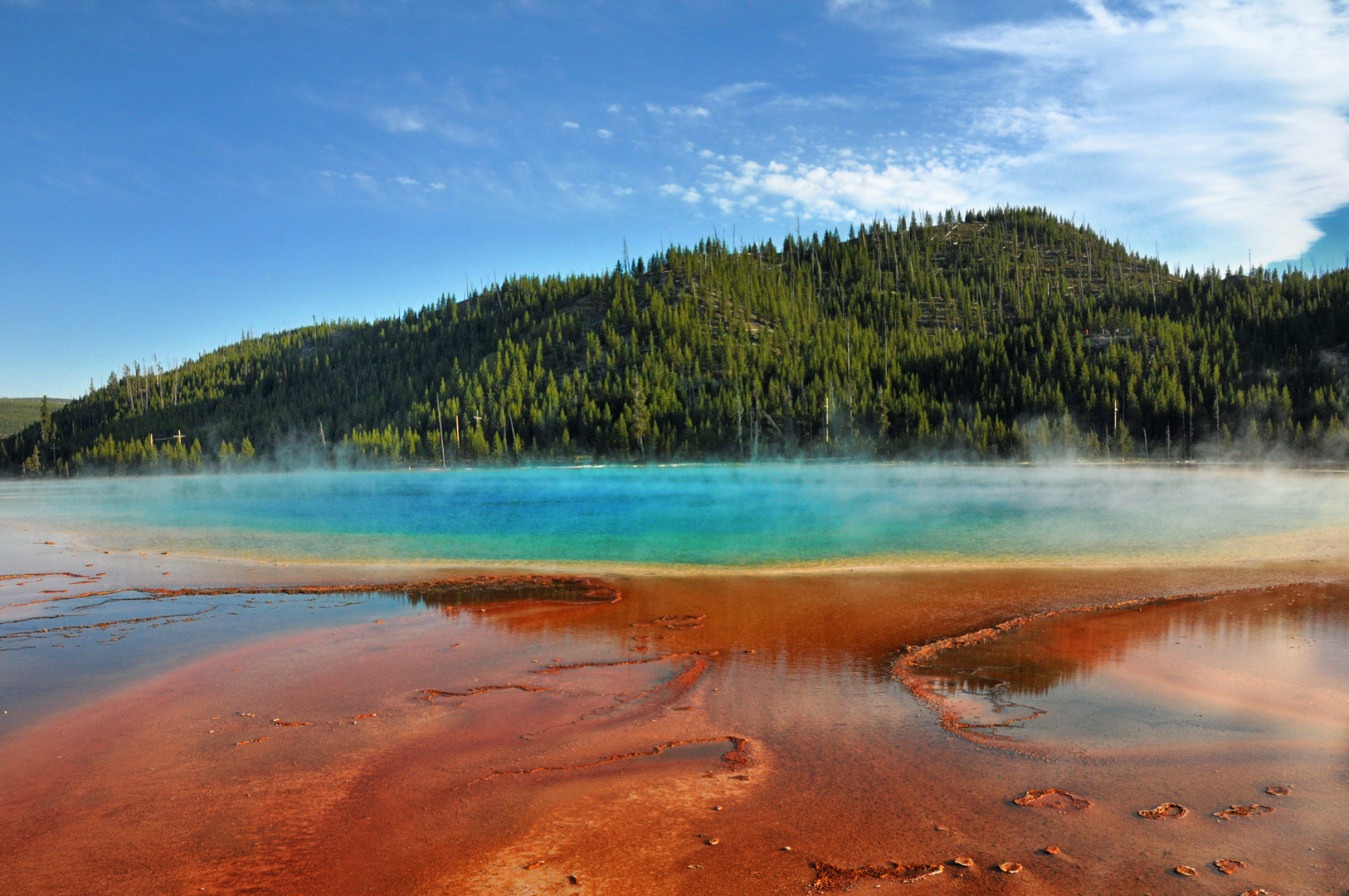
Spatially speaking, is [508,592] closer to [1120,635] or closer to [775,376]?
[1120,635]

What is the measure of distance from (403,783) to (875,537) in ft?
66.6

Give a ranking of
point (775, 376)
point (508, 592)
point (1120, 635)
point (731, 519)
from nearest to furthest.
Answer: point (1120, 635) < point (508, 592) < point (731, 519) < point (775, 376)

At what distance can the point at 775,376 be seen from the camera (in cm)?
12306

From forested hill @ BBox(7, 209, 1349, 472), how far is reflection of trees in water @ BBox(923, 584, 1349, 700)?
85855 mm

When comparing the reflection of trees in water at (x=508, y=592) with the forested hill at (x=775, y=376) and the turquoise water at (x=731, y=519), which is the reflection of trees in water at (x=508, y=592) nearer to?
the turquoise water at (x=731, y=519)

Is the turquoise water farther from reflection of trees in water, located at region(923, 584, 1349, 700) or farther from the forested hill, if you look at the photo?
the forested hill

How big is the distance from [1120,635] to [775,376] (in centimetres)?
11295

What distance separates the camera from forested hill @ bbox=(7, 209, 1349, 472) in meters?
99.8

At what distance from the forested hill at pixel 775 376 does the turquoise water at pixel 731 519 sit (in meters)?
41.9

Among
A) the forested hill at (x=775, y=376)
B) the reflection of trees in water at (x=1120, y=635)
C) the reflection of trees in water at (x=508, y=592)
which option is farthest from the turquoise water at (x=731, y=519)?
the forested hill at (x=775, y=376)

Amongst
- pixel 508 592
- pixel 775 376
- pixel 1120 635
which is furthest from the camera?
pixel 775 376

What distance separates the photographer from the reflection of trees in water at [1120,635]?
9.45 m

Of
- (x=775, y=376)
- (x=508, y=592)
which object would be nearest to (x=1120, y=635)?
(x=508, y=592)

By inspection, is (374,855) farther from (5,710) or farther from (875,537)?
(875,537)
